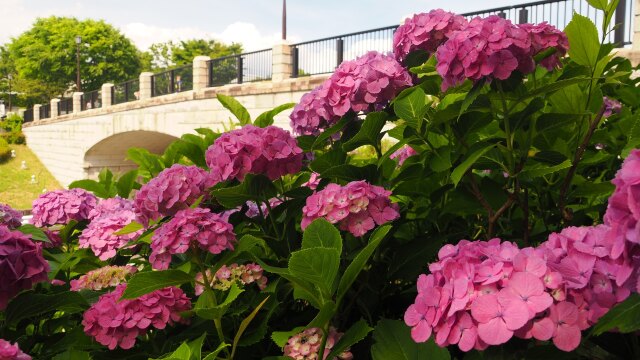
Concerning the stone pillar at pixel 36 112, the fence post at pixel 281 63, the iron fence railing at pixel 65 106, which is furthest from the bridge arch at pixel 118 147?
the stone pillar at pixel 36 112

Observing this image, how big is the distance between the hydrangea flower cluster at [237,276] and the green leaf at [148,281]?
14 cm

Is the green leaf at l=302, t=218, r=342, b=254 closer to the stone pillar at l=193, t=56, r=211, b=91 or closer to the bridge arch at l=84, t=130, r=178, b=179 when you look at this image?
the stone pillar at l=193, t=56, r=211, b=91

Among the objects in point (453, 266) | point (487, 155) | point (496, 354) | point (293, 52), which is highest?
point (293, 52)

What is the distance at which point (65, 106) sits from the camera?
37812mm

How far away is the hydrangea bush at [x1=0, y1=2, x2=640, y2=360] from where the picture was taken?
0.94 m

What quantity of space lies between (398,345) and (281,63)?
15170mm

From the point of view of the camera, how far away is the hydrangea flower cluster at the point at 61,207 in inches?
103

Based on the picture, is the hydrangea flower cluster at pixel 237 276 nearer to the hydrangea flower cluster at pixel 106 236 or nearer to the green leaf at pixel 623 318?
the hydrangea flower cluster at pixel 106 236

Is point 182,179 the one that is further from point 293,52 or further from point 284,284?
point 293,52

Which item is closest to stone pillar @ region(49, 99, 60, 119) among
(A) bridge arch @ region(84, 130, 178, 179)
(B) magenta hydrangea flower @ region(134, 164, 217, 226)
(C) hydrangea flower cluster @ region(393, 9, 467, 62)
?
(A) bridge arch @ region(84, 130, 178, 179)

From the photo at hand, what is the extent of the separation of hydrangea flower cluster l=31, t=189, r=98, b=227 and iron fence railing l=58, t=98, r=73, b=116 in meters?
37.1

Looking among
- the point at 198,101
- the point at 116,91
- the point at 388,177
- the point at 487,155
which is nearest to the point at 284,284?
the point at 388,177

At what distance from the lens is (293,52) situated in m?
16.3

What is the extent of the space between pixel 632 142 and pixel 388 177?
0.74m
